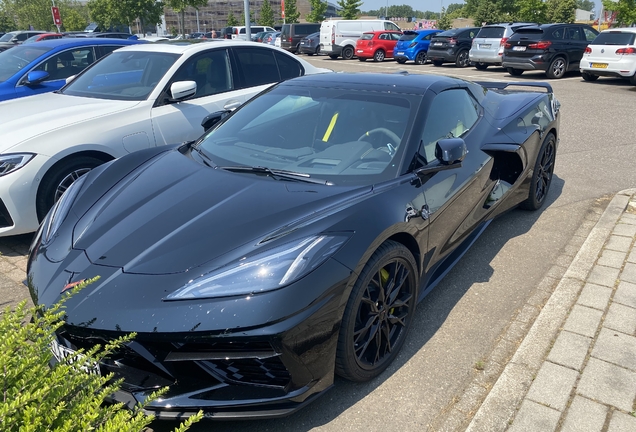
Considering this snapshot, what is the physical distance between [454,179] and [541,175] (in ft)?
6.66

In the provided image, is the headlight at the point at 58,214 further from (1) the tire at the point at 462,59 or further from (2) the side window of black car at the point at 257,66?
(1) the tire at the point at 462,59

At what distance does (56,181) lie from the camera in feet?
13.8

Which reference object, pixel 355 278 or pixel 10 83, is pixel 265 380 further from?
pixel 10 83

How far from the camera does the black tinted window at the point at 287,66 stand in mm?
6207

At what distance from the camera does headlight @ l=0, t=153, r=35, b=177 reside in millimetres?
4008

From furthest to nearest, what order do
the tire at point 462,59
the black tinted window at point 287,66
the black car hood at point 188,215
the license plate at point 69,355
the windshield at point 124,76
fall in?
1. the tire at point 462,59
2. the black tinted window at point 287,66
3. the windshield at point 124,76
4. the black car hood at point 188,215
5. the license plate at point 69,355

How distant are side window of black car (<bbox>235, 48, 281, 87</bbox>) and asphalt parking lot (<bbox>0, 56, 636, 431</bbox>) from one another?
9.42 ft

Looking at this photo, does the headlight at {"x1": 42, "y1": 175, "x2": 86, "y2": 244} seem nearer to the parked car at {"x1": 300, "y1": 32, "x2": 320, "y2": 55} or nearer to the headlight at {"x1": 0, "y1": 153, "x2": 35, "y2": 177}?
the headlight at {"x1": 0, "y1": 153, "x2": 35, "y2": 177}

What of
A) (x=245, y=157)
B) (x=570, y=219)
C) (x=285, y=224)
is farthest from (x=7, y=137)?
(x=570, y=219)

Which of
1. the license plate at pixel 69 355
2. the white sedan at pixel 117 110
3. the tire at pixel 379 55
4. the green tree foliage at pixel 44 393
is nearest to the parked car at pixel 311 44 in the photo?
the tire at pixel 379 55

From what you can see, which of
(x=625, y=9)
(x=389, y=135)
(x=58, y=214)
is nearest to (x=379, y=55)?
(x=625, y=9)

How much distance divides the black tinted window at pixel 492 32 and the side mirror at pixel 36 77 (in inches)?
588

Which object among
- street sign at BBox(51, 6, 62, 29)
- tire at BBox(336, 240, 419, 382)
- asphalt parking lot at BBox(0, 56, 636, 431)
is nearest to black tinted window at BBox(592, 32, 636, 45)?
asphalt parking lot at BBox(0, 56, 636, 431)

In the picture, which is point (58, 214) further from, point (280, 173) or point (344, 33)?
point (344, 33)
